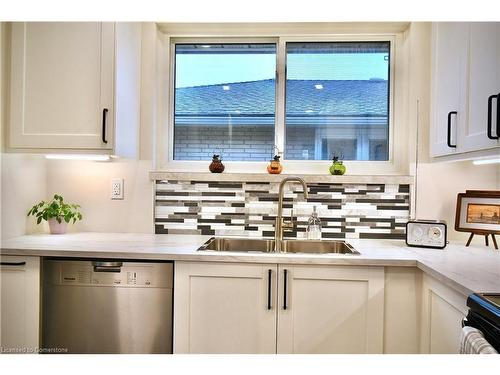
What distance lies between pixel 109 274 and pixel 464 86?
183 cm

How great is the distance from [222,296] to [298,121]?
1208 millimetres

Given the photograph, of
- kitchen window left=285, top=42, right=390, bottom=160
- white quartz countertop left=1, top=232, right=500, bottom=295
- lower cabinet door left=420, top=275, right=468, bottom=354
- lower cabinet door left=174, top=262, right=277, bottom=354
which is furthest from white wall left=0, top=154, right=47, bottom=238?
lower cabinet door left=420, top=275, right=468, bottom=354

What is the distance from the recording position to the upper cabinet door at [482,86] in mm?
1291

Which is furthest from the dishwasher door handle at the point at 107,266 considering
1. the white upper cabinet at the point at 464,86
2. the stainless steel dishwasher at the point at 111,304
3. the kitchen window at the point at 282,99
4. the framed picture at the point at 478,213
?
the framed picture at the point at 478,213

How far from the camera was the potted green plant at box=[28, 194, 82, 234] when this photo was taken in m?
1.92

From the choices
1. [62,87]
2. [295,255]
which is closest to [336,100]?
[295,255]

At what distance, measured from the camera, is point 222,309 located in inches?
59.6

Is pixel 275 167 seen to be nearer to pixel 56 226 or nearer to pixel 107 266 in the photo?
pixel 107 266

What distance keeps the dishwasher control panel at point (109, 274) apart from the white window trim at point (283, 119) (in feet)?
2.62

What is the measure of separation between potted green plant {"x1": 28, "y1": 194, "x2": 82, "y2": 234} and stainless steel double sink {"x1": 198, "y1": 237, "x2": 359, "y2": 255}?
853 mm

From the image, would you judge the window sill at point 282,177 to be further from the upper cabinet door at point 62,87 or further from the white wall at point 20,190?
the white wall at point 20,190
